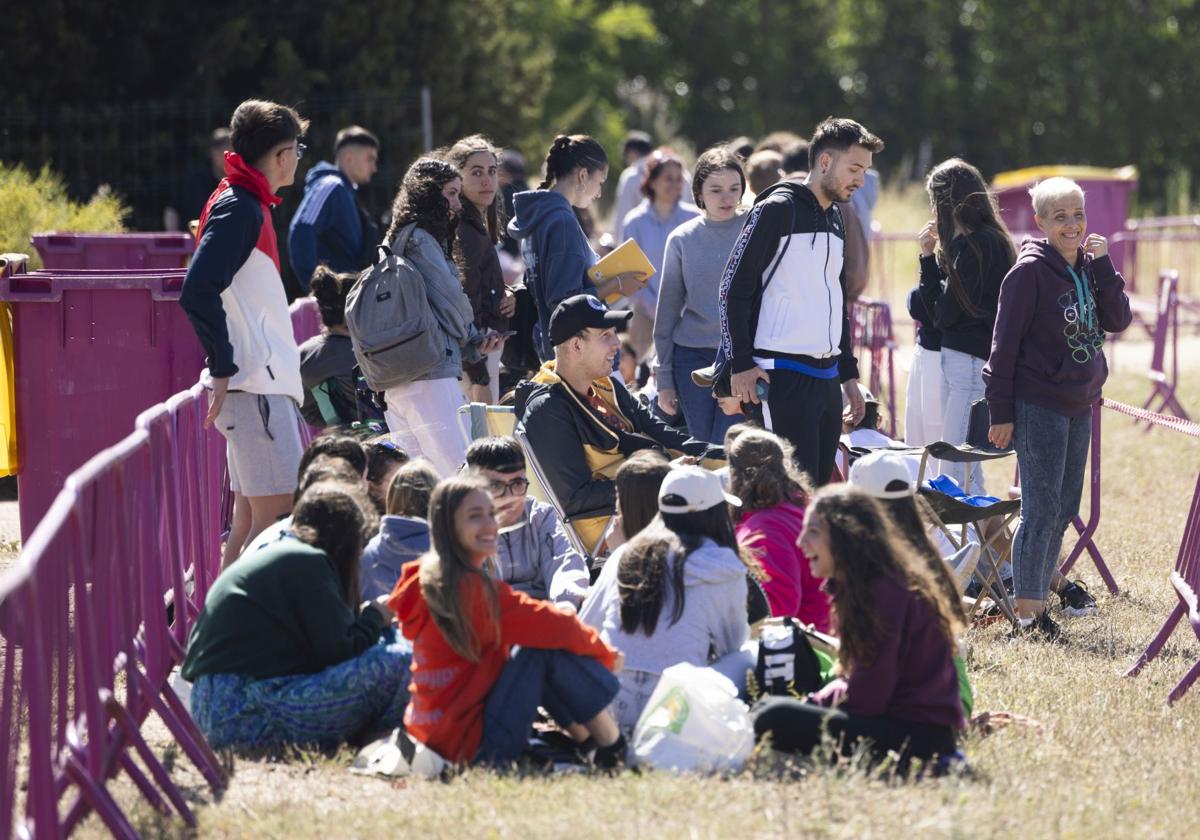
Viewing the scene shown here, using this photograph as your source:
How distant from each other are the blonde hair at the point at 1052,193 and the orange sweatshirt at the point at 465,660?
111 inches

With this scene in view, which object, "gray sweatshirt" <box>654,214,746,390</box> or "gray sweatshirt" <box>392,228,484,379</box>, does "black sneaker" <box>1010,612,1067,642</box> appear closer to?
"gray sweatshirt" <box>654,214,746,390</box>

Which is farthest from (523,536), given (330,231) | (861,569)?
(330,231)

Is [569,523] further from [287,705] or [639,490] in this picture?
[287,705]

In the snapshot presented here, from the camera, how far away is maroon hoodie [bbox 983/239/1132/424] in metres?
6.82

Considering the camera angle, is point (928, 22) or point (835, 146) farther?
point (928, 22)

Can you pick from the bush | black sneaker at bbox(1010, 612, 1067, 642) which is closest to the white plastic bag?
black sneaker at bbox(1010, 612, 1067, 642)

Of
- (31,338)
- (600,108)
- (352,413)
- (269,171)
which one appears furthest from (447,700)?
(600,108)

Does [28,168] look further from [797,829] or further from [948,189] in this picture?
[797,829]

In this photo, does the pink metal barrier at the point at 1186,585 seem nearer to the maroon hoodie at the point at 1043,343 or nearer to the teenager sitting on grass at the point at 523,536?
the maroon hoodie at the point at 1043,343

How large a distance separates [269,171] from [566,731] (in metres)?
2.31

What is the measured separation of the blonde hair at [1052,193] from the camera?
6793 millimetres

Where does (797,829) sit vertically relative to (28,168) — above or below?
below

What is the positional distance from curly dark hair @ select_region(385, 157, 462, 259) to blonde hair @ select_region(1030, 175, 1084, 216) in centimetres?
240

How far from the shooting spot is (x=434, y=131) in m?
18.8
